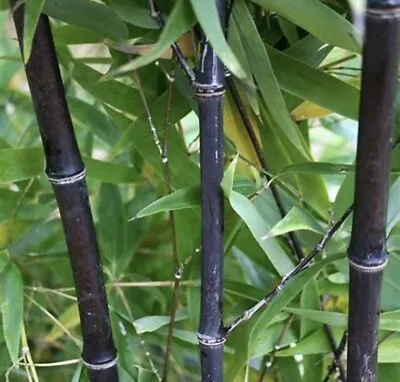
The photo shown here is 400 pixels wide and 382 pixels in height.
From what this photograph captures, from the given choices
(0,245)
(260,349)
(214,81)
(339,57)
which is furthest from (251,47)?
→ (0,245)

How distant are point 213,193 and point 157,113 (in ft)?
0.40

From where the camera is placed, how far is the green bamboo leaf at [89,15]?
488 millimetres

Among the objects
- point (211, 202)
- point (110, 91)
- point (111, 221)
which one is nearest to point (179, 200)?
point (211, 202)

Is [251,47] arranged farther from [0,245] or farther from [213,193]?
[0,245]

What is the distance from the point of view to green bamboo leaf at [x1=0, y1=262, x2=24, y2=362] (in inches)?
23.4

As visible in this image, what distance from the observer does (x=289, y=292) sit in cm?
54

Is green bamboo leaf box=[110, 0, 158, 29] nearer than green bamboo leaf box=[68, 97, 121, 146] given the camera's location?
Yes

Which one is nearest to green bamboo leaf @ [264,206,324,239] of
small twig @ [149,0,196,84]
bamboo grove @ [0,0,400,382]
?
bamboo grove @ [0,0,400,382]

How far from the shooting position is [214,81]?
0.45 m

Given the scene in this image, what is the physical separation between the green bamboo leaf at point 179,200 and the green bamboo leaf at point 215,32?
0.47 ft

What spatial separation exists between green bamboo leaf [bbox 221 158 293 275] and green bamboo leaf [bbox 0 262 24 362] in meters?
0.21

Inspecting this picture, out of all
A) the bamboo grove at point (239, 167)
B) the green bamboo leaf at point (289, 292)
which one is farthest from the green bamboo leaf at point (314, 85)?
Answer: the green bamboo leaf at point (289, 292)

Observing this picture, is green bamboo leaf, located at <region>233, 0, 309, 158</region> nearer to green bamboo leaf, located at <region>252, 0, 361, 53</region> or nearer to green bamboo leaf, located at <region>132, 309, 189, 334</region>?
green bamboo leaf, located at <region>252, 0, 361, 53</region>

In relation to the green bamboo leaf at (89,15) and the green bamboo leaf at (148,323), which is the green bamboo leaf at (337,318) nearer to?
the green bamboo leaf at (148,323)
